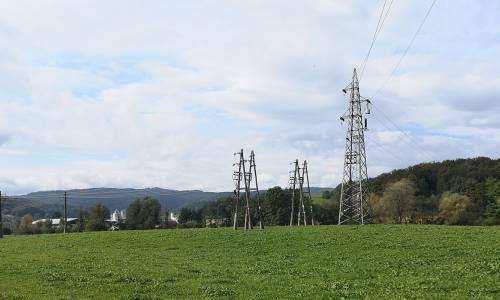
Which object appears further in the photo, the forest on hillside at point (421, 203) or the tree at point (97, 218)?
the forest on hillside at point (421, 203)

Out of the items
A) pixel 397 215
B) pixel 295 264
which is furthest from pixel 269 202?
pixel 295 264

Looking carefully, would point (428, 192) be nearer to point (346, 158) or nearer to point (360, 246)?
point (346, 158)

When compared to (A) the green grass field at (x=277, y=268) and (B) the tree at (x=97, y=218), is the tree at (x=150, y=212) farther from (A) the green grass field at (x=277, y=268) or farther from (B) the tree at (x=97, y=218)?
(A) the green grass field at (x=277, y=268)

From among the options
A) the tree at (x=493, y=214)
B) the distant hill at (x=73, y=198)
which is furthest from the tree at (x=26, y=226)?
the tree at (x=493, y=214)

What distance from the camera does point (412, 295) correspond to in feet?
51.3

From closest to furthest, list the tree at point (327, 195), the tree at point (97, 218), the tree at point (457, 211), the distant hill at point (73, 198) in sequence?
1. the tree at point (97, 218)
2. the tree at point (457, 211)
3. the distant hill at point (73, 198)
4. the tree at point (327, 195)

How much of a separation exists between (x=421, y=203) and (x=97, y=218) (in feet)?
219

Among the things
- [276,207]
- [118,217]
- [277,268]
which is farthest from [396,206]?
[277,268]

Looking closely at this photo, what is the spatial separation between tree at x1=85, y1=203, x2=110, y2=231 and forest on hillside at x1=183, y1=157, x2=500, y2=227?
17820 mm

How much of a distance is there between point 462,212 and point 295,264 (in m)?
82.9

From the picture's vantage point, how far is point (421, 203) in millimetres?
116562

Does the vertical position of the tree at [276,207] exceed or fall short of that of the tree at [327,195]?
it falls short

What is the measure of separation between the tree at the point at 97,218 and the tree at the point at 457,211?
6271 cm

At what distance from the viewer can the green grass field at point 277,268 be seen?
683 inches
